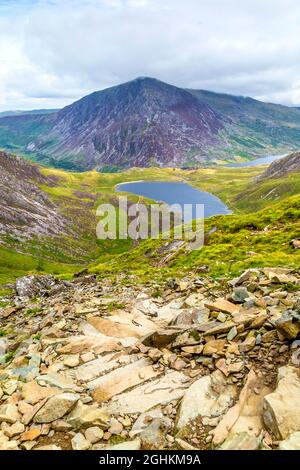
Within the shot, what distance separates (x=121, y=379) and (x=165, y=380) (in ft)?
7.17

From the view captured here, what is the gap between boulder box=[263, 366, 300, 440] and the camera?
12.6m

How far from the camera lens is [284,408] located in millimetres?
13164

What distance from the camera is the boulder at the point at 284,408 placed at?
496 inches

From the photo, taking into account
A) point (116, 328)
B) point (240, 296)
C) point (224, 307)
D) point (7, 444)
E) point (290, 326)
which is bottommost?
point (7, 444)

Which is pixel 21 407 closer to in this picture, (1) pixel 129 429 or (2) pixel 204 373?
(1) pixel 129 429

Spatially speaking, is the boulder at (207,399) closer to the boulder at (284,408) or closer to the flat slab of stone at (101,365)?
the boulder at (284,408)

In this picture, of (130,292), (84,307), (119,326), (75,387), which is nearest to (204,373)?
(75,387)

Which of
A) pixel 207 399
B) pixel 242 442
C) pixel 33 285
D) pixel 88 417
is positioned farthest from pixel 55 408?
pixel 33 285

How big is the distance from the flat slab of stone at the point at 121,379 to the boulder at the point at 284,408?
19.0 ft

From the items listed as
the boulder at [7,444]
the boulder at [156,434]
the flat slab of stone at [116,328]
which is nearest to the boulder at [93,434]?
the boulder at [156,434]

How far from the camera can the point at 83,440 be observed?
44.0ft

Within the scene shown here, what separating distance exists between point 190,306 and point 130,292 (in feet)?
33.3

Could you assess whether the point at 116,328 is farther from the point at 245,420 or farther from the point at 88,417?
the point at 245,420
